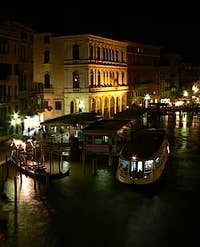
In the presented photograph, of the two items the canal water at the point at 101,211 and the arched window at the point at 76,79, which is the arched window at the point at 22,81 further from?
the canal water at the point at 101,211

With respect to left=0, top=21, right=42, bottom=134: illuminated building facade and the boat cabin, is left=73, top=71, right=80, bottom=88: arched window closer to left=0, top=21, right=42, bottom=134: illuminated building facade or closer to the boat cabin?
left=0, top=21, right=42, bottom=134: illuminated building facade

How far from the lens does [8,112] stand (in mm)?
41938

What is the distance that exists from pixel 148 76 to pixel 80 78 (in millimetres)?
28263

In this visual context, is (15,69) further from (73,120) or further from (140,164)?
(140,164)

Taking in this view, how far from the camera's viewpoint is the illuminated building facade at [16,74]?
4178 centimetres

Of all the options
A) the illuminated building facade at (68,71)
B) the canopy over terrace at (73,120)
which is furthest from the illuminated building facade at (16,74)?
the illuminated building facade at (68,71)

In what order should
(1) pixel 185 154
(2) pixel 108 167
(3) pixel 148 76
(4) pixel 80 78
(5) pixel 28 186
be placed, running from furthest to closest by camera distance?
1. (3) pixel 148 76
2. (4) pixel 80 78
3. (1) pixel 185 154
4. (2) pixel 108 167
5. (5) pixel 28 186

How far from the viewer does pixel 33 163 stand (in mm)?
30719

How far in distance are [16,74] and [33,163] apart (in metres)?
15.9

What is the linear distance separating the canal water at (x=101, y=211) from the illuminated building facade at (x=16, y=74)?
13.4 meters

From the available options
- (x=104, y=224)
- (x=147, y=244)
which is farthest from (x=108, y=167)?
(x=147, y=244)

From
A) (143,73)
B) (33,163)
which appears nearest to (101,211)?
(33,163)

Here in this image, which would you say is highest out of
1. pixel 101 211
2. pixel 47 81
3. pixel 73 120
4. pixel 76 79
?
pixel 76 79

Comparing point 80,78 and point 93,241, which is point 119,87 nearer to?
point 80,78
